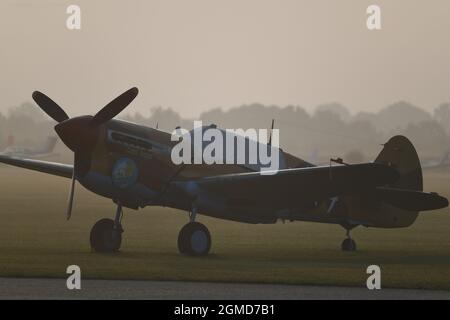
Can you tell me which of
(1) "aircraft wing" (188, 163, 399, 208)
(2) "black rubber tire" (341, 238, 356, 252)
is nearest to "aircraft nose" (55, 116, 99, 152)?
(1) "aircraft wing" (188, 163, 399, 208)

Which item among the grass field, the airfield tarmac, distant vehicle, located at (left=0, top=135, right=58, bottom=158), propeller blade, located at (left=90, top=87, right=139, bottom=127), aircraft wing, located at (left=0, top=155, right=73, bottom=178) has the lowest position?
the airfield tarmac

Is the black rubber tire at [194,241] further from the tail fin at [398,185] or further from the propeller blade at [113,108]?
the tail fin at [398,185]

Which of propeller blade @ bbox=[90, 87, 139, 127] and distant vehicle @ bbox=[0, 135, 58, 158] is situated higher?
distant vehicle @ bbox=[0, 135, 58, 158]

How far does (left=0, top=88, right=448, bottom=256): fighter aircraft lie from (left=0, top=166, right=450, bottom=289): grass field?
768 millimetres

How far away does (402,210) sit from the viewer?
22.5 metres

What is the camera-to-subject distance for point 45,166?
75.0ft

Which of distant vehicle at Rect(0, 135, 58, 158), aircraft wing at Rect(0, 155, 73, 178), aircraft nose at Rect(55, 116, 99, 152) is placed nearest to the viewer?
aircraft nose at Rect(55, 116, 99, 152)

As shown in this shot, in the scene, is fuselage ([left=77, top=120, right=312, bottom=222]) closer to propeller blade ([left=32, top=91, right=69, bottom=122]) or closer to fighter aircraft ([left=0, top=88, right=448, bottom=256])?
fighter aircraft ([left=0, top=88, right=448, bottom=256])

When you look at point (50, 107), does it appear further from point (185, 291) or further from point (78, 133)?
point (185, 291)

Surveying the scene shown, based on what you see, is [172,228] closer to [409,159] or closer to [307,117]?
[409,159]

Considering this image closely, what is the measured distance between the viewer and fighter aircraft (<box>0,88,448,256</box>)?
1892cm
